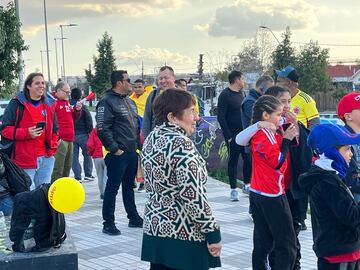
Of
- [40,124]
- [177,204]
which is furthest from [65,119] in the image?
[177,204]

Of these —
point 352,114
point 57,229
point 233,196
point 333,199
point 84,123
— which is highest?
point 352,114

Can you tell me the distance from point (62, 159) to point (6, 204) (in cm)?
321

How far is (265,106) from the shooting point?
187 inches

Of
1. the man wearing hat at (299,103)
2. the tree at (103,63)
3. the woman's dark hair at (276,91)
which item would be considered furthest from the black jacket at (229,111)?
the tree at (103,63)

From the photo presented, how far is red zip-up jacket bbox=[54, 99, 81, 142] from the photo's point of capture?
373 inches

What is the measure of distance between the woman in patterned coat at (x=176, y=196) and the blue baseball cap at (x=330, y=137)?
79cm

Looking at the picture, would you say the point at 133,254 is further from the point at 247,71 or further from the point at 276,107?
the point at 247,71

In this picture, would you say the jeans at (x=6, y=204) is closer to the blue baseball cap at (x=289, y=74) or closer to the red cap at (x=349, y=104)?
the blue baseball cap at (x=289, y=74)

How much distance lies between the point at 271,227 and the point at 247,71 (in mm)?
44430

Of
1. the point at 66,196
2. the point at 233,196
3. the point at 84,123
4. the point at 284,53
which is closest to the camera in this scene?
the point at 66,196

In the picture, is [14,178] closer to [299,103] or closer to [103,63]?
[299,103]

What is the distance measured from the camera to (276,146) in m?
4.65

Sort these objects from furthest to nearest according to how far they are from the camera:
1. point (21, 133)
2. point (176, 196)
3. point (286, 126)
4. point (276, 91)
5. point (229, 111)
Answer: point (229, 111) < point (21, 133) < point (276, 91) < point (286, 126) < point (176, 196)

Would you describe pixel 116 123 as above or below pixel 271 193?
above
